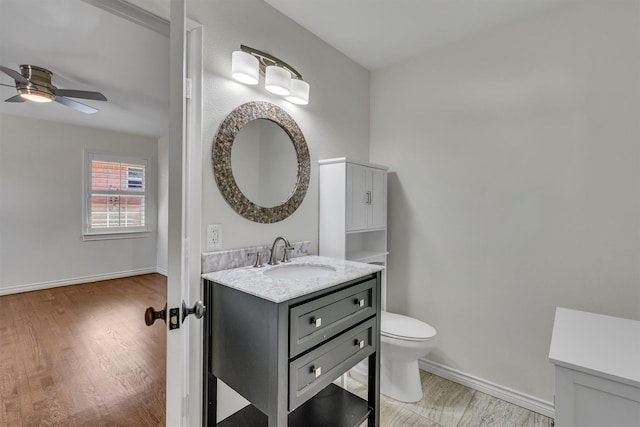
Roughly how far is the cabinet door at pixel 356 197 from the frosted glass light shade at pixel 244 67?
2.79ft

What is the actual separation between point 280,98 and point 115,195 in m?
3.82

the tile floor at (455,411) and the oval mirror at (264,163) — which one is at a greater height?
the oval mirror at (264,163)

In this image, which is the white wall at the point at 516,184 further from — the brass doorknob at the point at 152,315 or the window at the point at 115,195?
the window at the point at 115,195

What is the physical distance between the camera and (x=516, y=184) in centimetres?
192

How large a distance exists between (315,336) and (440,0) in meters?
2.04

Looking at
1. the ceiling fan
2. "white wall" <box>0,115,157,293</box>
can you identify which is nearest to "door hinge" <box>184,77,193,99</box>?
the ceiling fan

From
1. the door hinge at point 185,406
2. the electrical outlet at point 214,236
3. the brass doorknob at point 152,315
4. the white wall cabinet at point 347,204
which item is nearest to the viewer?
the brass doorknob at point 152,315

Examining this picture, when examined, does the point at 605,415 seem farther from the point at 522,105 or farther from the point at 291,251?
the point at 522,105

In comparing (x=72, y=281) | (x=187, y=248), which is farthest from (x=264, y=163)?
(x=72, y=281)

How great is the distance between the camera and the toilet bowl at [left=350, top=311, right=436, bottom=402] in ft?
5.95

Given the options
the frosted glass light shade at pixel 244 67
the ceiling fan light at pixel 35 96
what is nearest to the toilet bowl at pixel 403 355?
the frosted glass light shade at pixel 244 67

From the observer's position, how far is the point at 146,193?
14.9ft

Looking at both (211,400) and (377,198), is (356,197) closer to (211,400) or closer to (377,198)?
(377,198)

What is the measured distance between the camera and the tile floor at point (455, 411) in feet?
5.64
